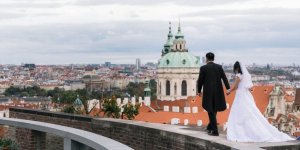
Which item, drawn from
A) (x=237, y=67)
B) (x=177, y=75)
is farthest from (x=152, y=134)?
(x=177, y=75)

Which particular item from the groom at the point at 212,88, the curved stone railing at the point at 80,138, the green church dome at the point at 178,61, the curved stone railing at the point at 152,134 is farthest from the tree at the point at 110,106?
the green church dome at the point at 178,61

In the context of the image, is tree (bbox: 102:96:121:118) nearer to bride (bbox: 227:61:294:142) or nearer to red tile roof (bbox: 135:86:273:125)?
red tile roof (bbox: 135:86:273:125)

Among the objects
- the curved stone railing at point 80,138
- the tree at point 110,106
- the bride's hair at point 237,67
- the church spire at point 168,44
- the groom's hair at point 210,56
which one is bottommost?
the tree at point 110,106

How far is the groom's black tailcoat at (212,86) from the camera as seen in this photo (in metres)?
6.76

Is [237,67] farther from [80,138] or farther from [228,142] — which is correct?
[80,138]

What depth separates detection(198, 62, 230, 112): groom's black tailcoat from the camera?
6.76 meters

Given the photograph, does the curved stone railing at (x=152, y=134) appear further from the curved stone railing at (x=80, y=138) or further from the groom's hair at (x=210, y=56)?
the curved stone railing at (x=80, y=138)

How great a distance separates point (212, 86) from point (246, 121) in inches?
23.8

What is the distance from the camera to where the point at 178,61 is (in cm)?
6869

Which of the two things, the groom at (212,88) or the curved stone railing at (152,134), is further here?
the groom at (212,88)

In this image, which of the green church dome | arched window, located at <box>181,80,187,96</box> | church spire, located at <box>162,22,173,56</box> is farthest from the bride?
church spire, located at <box>162,22,173,56</box>

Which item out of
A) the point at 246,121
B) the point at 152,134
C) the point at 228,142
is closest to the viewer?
the point at 228,142

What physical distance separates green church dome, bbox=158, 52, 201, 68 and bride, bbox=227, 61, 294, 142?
6178 cm

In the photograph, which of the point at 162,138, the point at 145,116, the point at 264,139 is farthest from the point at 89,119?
A: the point at 145,116
